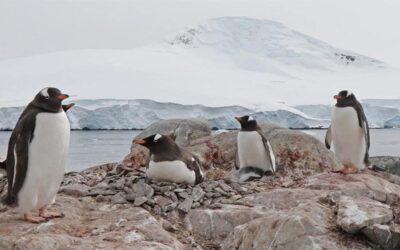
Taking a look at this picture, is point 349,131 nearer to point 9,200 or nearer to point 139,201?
point 139,201

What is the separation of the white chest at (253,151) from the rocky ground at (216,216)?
605mm

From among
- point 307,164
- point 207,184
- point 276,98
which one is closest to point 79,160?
point 307,164

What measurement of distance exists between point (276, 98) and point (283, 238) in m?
53.5

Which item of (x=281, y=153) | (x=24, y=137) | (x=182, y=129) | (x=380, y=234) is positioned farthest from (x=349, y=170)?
(x=24, y=137)

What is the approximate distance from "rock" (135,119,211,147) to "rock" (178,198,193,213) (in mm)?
4374

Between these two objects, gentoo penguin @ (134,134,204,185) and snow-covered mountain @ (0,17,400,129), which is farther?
snow-covered mountain @ (0,17,400,129)

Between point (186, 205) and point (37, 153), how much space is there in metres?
1.49

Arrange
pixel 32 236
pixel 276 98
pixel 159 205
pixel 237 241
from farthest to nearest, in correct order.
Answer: pixel 276 98, pixel 159 205, pixel 237 241, pixel 32 236

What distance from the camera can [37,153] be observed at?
4672 mm

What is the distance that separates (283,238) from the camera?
171 inches

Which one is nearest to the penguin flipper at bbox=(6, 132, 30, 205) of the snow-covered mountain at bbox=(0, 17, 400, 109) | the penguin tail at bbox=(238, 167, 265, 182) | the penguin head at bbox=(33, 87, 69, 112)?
the penguin head at bbox=(33, 87, 69, 112)

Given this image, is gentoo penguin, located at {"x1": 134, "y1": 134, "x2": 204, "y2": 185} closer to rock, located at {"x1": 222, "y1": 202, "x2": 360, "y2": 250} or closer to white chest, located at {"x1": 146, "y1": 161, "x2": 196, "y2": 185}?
white chest, located at {"x1": 146, "y1": 161, "x2": 196, "y2": 185}

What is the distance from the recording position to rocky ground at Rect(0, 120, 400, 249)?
4.28 metres

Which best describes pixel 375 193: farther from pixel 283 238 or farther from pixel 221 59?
pixel 221 59
